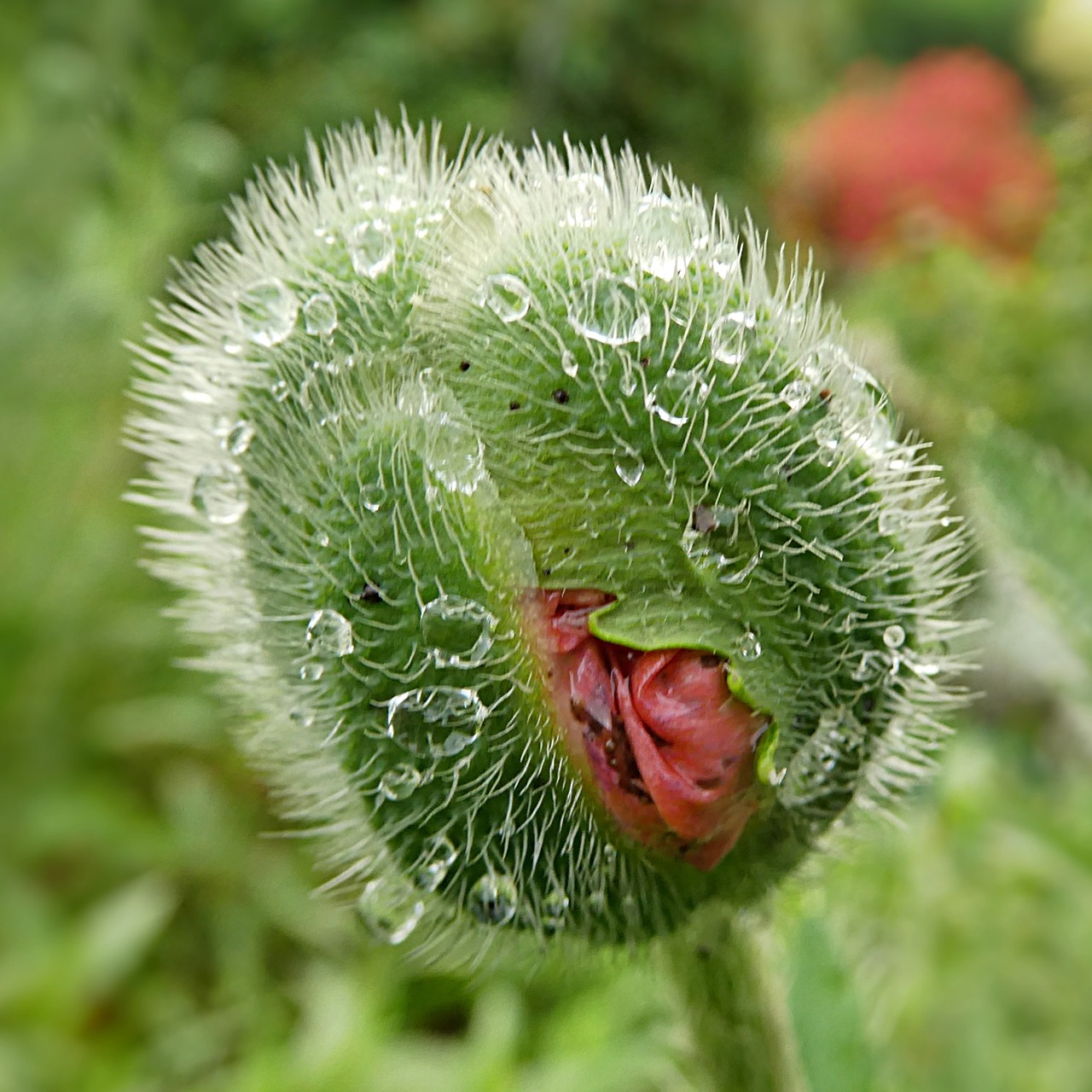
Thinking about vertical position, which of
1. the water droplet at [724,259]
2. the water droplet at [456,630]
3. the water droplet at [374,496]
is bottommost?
the water droplet at [456,630]

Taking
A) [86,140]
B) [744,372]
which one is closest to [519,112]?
[86,140]

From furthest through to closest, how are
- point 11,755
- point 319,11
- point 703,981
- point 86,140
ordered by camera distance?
point 319,11 → point 86,140 → point 11,755 → point 703,981

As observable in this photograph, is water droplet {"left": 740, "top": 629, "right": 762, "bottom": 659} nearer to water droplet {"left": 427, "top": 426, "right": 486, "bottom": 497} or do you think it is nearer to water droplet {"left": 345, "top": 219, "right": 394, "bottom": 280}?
water droplet {"left": 427, "top": 426, "right": 486, "bottom": 497}

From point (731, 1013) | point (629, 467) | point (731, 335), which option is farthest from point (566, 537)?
point (731, 1013)

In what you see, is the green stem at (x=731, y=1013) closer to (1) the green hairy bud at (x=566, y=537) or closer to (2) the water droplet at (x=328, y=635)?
(1) the green hairy bud at (x=566, y=537)

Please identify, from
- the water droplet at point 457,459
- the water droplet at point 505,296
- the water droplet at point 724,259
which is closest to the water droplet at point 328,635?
the water droplet at point 457,459

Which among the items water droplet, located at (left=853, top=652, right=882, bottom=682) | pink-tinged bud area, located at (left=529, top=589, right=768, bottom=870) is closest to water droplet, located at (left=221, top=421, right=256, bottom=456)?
pink-tinged bud area, located at (left=529, top=589, right=768, bottom=870)

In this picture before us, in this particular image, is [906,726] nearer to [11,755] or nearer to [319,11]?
[11,755]

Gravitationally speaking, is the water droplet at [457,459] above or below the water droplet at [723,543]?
above
